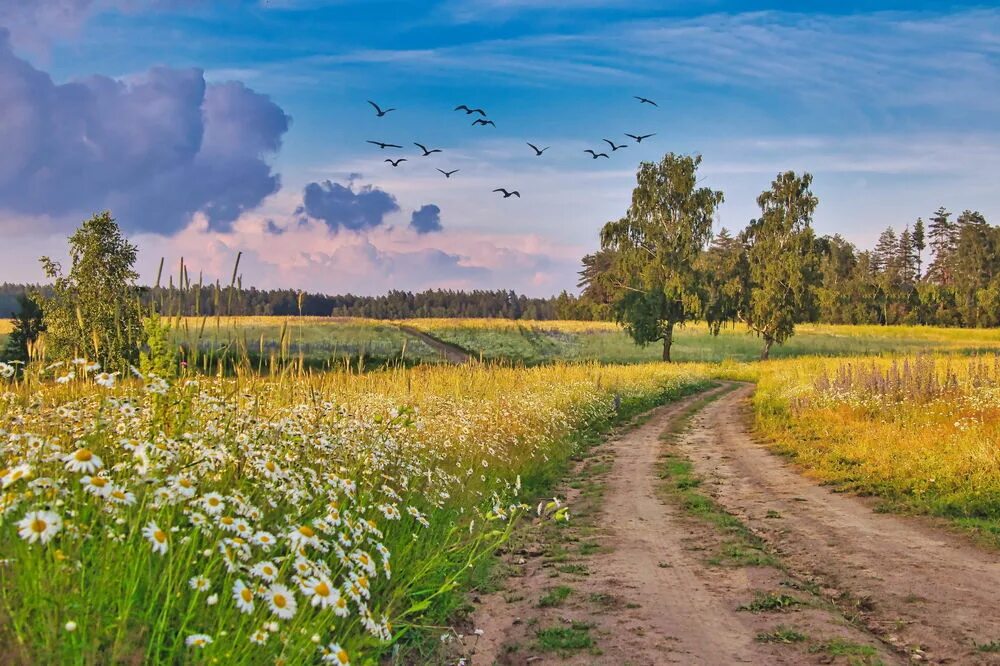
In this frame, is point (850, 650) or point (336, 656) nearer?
point (336, 656)

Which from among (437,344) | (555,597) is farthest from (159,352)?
(437,344)

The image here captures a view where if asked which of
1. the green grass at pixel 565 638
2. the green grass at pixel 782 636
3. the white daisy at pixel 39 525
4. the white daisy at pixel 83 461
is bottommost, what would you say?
the green grass at pixel 565 638

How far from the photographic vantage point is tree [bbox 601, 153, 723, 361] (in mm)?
47812

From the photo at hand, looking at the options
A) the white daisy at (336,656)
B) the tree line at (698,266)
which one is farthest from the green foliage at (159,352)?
the tree line at (698,266)

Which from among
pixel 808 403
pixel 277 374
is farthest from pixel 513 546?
pixel 808 403

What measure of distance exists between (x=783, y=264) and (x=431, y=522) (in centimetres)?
4964

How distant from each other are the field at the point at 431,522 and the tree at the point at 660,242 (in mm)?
30089

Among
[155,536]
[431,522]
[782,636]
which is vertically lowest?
[782,636]

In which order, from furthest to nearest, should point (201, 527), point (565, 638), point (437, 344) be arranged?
1. point (437, 344)
2. point (565, 638)
3. point (201, 527)

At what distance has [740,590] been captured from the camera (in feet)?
21.9

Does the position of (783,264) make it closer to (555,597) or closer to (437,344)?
(437,344)

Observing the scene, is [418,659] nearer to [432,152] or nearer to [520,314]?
[432,152]

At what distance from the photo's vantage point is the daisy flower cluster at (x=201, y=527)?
3059mm

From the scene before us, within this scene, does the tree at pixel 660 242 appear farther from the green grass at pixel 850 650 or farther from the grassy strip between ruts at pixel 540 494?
the green grass at pixel 850 650
